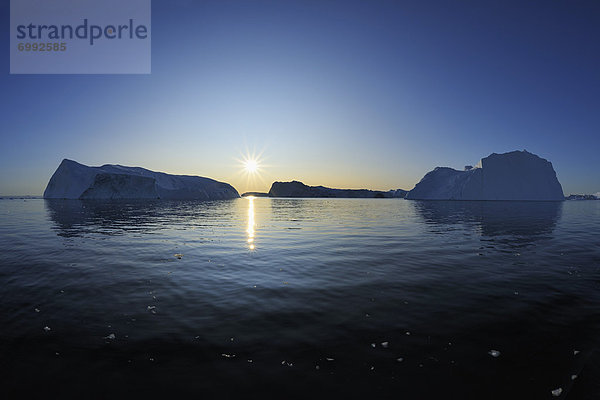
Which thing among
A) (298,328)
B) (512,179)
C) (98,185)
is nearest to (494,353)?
(298,328)

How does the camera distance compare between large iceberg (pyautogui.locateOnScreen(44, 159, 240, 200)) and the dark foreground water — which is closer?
the dark foreground water

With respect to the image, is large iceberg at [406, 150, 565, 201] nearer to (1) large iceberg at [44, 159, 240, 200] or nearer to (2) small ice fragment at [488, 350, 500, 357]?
(2) small ice fragment at [488, 350, 500, 357]

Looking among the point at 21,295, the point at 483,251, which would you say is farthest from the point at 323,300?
the point at 483,251

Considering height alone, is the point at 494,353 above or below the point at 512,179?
below

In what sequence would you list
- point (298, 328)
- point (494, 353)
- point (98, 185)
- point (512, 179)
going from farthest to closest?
point (512, 179), point (98, 185), point (298, 328), point (494, 353)

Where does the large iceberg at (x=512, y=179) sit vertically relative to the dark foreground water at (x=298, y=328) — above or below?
above

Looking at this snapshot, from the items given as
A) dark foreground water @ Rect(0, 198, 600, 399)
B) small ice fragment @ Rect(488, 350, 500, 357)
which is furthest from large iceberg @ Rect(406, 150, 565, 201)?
small ice fragment @ Rect(488, 350, 500, 357)

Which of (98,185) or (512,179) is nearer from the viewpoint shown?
(98,185)

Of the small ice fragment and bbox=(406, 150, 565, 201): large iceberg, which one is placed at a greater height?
bbox=(406, 150, 565, 201): large iceberg

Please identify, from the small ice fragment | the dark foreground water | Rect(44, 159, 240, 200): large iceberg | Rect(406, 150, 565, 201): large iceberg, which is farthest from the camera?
Rect(406, 150, 565, 201): large iceberg

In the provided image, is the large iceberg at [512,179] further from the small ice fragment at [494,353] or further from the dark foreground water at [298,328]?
the small ice fragment at [494,353]

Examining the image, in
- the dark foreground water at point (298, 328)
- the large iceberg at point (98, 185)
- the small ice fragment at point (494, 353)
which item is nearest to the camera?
the dark foreground water at point (298, 328)

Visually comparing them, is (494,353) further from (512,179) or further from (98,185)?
(512,179)

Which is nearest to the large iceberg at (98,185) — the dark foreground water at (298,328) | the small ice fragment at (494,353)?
the dark foreground water at (298,328)
